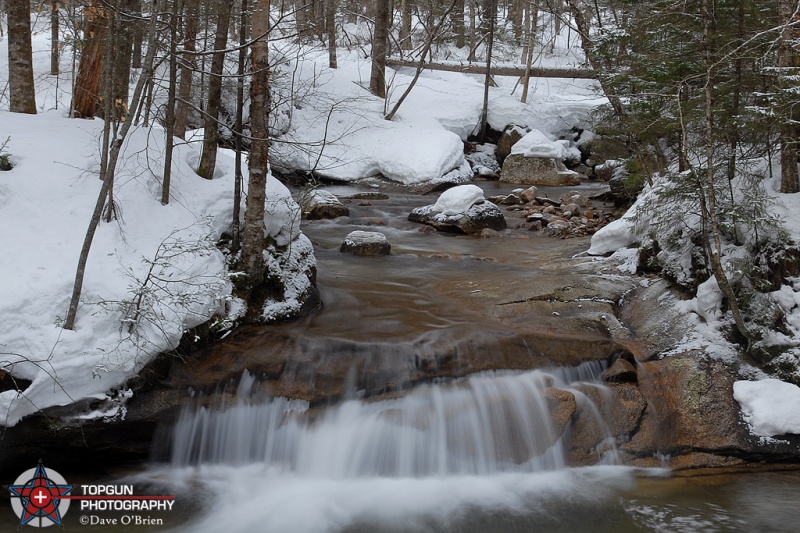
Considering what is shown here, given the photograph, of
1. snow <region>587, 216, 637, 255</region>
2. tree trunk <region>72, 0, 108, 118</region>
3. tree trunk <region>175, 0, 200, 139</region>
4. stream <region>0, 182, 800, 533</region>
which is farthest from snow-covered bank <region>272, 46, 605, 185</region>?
stream <region>0, 182, 800, 533</region>

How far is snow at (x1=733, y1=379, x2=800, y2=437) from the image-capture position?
532 centimetres

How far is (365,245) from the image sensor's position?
10453 millimetres

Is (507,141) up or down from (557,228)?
up

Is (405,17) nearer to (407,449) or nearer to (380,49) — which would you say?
(380,49)

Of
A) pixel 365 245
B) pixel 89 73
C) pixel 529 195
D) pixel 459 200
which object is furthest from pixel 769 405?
pixel 529 195

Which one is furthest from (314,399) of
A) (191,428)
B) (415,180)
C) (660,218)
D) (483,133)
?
(483,133)

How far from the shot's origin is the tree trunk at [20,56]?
7312 mm

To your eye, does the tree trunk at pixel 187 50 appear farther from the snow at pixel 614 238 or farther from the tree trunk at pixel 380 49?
the tree trunk at pixel 380 49

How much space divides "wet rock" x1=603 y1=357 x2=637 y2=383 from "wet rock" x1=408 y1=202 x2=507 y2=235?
22.6 ft

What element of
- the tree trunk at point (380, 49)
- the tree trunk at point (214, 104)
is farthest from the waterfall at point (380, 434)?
the tree trunk at point (380, 49)

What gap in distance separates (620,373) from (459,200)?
7673 mm

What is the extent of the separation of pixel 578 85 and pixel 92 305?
1191 inches

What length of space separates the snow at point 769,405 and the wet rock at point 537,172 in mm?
15051

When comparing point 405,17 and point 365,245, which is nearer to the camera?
point 365,245
